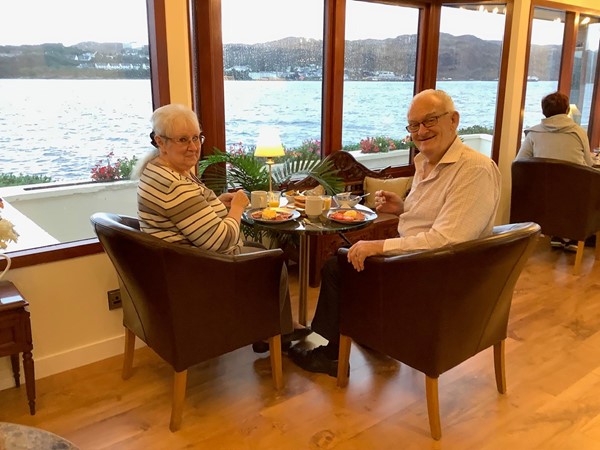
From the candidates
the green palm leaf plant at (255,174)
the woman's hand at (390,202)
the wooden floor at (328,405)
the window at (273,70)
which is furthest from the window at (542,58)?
the woman's hand at (390,202)

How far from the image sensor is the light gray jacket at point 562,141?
4117mm

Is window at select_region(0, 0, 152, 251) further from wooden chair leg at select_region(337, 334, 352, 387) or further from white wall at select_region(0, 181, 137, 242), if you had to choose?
wooden chair leg at select_region(337, 334, 352, 387)

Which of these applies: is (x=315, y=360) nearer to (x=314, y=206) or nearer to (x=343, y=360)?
(x=343, y=360)

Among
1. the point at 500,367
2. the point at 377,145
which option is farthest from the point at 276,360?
the point at 377,145

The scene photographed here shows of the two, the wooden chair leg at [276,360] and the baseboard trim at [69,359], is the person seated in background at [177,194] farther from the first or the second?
the baseboard trim at [69,359]

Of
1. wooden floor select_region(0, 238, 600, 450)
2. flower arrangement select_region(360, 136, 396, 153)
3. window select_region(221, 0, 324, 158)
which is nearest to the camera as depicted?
wooden floor select_region(0, 238, 600, 450)

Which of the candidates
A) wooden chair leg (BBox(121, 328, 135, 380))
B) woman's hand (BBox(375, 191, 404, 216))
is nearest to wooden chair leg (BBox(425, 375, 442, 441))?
woman's hand (BBox(375, 191, 404, 216))

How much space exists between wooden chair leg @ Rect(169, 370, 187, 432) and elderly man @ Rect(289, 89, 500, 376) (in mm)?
821

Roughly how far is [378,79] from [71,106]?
243 centimetres

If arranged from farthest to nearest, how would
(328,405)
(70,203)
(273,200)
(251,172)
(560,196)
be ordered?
(560,196)
(251,172)
(70,203)
(273,200)
(328,405)

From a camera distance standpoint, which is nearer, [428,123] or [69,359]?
[428,123]

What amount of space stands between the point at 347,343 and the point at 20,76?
1.97 meters

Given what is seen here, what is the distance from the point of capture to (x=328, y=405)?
7.79 ft

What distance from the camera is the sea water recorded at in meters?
2.57
